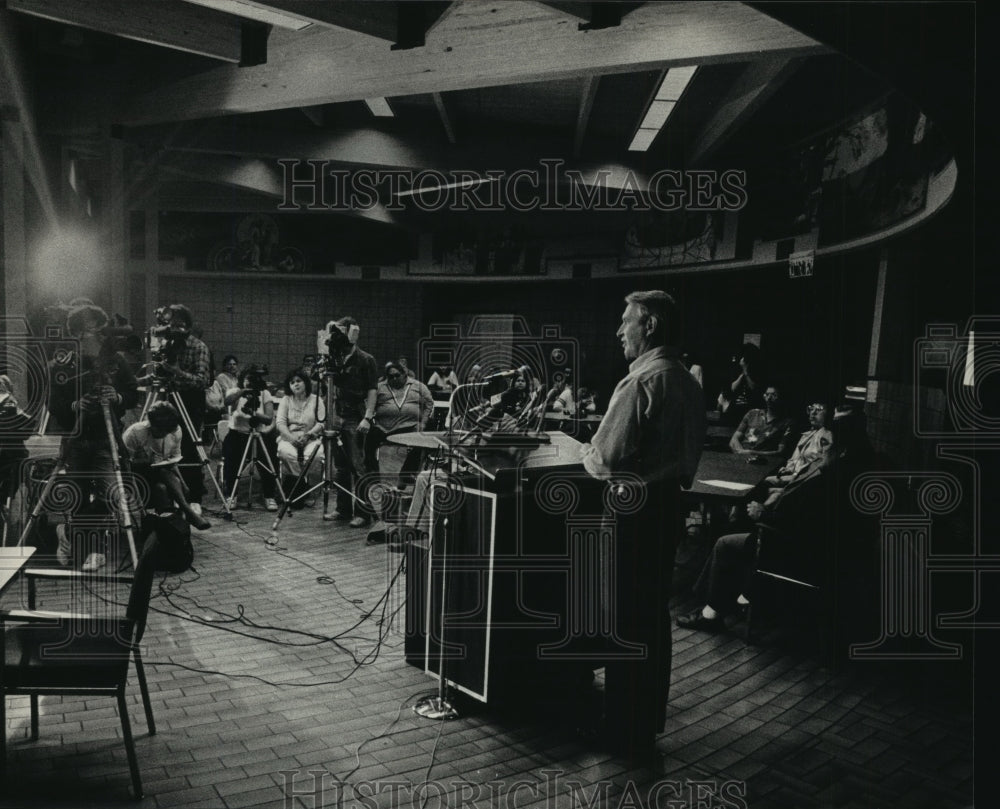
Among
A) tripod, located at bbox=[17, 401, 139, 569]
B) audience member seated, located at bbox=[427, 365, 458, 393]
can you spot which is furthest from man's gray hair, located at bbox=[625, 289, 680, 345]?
audience member seated, located at bbox=[427, 365, 458, 393]

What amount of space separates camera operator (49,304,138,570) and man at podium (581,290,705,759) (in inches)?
147

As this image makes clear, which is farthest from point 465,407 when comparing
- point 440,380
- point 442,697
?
point 440,380

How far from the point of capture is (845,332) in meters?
8.88

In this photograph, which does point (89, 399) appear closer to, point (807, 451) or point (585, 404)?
point (807, 451)

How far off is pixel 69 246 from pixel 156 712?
18.7 ft

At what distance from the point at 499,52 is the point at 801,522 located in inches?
129

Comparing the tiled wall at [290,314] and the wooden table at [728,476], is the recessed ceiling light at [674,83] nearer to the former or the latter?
the wooden table at [728,476]

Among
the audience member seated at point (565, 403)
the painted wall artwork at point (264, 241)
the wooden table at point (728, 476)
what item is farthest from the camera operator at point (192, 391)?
the painted wall artwork at point (264, 241)

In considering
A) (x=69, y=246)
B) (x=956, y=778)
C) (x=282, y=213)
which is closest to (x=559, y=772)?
(x=956, y=778)

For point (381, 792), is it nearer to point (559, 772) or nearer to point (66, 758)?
point (559, 772)

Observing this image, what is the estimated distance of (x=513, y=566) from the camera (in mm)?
3412

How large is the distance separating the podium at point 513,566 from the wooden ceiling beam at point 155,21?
336 centimetres

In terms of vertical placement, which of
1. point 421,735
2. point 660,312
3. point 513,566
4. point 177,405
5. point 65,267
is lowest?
point 421,735

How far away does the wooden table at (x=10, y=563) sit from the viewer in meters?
2.73
